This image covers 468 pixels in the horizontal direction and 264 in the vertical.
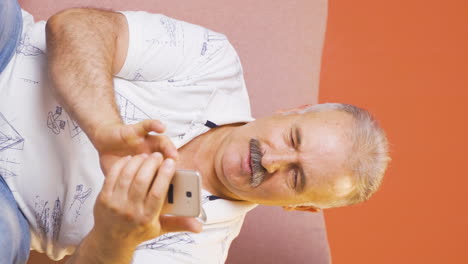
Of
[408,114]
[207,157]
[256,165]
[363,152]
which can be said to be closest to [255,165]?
[256,165]

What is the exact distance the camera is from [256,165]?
1.06m

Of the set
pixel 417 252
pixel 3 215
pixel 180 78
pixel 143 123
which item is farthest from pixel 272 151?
pixel 417 252

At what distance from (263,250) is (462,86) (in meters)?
0.75

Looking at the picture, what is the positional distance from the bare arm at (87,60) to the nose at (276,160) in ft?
1.08

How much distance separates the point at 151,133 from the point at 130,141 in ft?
0.54

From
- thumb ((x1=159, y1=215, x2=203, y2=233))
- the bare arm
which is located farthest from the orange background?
thumb ((x1=159, y1=215, x2=203, y2=233))

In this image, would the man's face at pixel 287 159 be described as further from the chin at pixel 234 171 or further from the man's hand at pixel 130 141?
the man's hand at pixel 130 141

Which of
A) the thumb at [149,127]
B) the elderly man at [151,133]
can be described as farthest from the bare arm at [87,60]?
the thumb at [149,127]

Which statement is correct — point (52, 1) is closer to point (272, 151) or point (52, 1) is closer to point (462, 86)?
point (272, 151)

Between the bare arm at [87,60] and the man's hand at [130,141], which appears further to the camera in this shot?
the bare arm at [87,60]

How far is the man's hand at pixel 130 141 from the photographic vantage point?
2.36 feet

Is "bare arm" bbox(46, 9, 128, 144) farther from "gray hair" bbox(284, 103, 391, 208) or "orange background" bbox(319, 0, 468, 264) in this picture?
"orange background" bbox(319, 0, 468, 264)

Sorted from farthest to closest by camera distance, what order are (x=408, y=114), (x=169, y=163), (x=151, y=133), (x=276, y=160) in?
(x=408, y=114)
(x=276, y=160)
(x=151, y=133)
(x=169, y=163)

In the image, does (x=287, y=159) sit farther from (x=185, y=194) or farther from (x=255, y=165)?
(x=185, y=194)
